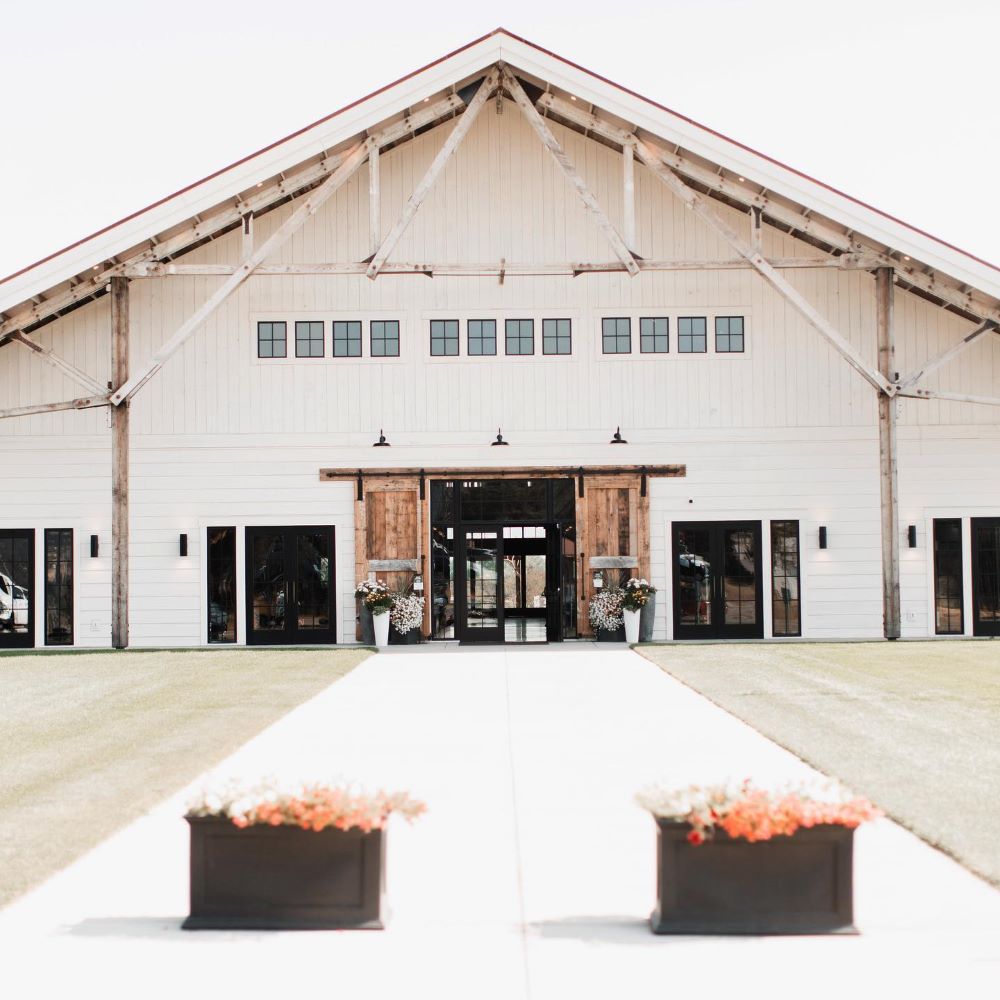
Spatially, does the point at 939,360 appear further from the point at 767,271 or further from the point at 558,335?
the point at 558,335

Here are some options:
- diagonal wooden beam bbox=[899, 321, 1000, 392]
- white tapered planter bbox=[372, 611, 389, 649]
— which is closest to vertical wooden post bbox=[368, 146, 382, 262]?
white tapered planter bbox=[372, 611, 389, 649]

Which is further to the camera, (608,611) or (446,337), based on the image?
(446,337)

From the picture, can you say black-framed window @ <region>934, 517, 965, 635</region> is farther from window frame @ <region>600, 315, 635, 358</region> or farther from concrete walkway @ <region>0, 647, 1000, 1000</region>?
concrete walkway @ <region>0, 647, 1000, 1000</region>

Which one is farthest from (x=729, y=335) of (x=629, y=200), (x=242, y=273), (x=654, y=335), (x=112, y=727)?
(x=112, y=727)

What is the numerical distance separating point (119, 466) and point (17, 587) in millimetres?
2907

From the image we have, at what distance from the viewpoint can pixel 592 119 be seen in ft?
64.7

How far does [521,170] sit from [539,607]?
7747 millimetres

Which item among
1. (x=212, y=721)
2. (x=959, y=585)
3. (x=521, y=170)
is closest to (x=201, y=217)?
(x=521, y=170)

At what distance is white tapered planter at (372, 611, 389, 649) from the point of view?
19859 millimetres

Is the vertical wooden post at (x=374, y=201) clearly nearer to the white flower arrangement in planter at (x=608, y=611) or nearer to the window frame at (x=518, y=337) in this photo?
the window frame at (x=518, y=337)

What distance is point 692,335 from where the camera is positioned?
2075 centimetres

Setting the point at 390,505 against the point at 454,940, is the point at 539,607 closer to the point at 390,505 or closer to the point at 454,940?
the point at 390,505

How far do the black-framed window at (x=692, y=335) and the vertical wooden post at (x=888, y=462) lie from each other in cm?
284

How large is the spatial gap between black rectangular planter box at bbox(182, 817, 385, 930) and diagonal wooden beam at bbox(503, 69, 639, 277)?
1470cm
